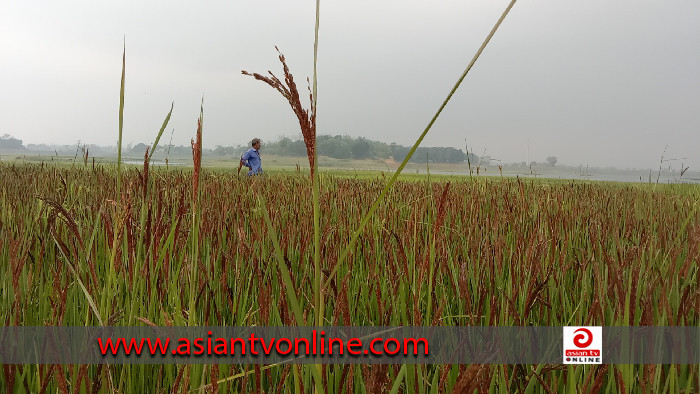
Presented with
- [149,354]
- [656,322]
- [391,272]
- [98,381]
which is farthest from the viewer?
[391,272]

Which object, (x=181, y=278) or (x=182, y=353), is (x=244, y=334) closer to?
(x=182, y=353)

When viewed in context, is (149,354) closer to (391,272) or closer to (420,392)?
(420,392)

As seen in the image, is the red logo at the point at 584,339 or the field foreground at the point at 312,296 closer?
the field foreground at the point at 312,296

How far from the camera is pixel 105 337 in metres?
0.99

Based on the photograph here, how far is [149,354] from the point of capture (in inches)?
44.4

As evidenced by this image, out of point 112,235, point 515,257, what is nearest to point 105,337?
point 112,235

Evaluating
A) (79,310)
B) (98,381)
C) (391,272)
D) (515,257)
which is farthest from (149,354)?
(515,257)

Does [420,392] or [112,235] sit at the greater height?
[112,235]

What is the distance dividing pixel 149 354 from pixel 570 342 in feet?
3.84

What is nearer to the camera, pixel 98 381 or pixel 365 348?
pixel 98 381

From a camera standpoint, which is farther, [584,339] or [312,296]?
[312,296]

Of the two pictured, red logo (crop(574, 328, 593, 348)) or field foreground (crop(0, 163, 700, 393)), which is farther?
red logo (crop(574, 328, 593, 348))

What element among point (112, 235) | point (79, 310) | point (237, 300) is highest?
point (112, 235)

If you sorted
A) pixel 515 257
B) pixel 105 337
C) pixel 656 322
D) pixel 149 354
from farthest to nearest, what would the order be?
pixel 515 257
pixel 656 322
pixel 149 354
pixel 105 337
